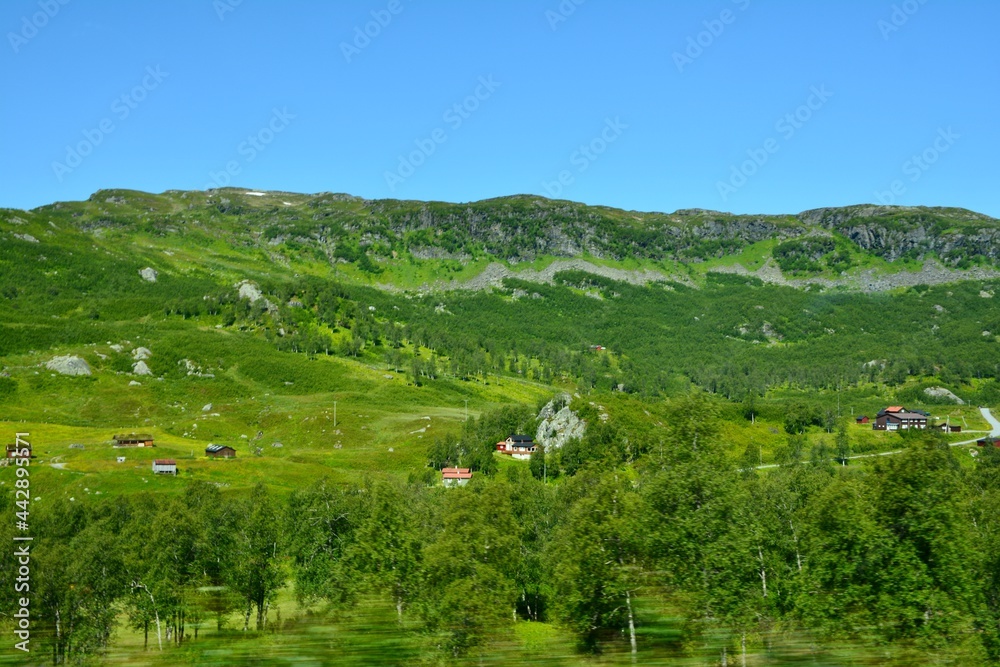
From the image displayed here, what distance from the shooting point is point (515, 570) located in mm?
35281

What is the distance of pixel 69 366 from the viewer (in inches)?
7254

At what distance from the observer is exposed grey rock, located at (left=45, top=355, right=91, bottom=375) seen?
7210 inches

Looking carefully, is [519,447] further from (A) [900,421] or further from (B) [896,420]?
(B) [896,420]

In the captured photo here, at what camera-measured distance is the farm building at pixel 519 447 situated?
139 meters

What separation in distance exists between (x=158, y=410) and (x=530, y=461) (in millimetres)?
97739

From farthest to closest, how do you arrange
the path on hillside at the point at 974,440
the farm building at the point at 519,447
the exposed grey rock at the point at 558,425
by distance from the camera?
the farm building at the point at 519,447, the exposed grey rock at the point at 558,425, the path on hillside at the point at 974,440

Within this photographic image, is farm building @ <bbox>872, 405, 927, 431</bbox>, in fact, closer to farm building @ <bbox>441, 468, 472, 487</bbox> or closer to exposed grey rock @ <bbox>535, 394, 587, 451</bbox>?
exposed grey rock @ <bbox>535, 394, 587, 451</bbox>

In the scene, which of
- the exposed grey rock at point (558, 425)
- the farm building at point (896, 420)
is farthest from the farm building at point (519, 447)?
the farm building at point (896, 420)

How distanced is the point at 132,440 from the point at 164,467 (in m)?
22.2

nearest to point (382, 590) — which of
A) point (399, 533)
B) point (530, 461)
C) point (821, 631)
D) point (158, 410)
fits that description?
point (399, 533)

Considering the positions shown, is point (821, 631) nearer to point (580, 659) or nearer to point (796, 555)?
point (580, 659)

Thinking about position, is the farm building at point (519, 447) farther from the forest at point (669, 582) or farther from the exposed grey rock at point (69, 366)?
the exposed grey rock at point (69, 366)

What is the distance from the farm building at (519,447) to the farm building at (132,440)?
212 feet

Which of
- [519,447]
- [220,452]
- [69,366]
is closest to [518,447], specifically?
[519,447]
